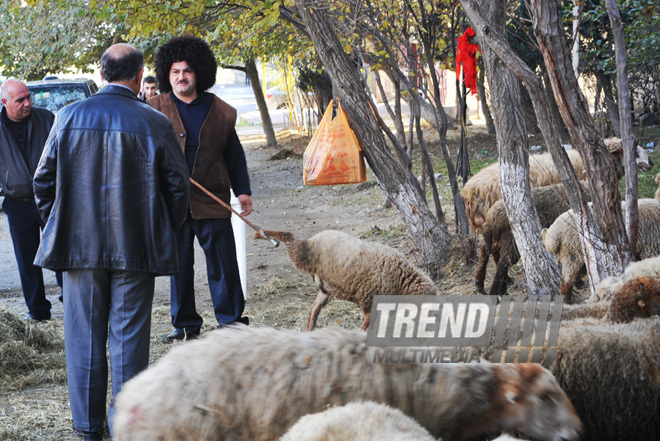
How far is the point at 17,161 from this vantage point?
21.2ft

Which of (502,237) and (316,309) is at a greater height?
(502,237)

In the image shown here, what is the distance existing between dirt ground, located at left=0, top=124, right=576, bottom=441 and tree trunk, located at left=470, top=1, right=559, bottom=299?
3.20ft

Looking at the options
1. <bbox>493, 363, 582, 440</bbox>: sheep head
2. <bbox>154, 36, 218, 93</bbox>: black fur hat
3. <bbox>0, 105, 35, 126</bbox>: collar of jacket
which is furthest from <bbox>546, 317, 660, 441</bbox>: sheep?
<bbox>0, 105, 35, 126</bbox>: collar of jacket

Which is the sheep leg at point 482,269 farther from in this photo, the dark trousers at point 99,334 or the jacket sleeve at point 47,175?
the jacket sleeve at point 47,175

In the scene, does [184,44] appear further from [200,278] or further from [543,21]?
[200,278]

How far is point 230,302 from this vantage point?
553cm

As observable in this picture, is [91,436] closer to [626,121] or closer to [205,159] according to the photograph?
[205,159]

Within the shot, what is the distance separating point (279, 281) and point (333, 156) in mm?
1530

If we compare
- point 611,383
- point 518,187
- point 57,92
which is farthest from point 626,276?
point 57,92

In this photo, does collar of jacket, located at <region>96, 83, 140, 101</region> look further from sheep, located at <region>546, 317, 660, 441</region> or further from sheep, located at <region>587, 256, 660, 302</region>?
sheep, located at <region>587, 256, 660, 302</region>

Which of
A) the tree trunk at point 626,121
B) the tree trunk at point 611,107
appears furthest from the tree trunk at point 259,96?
the tree trunk at point 626,121

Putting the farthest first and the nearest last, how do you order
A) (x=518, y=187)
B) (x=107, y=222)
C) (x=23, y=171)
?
(x=23, y=171), (x=518, y=187), (x=107, y=222)

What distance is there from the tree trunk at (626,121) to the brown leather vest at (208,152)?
282cm

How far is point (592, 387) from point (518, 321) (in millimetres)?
494
